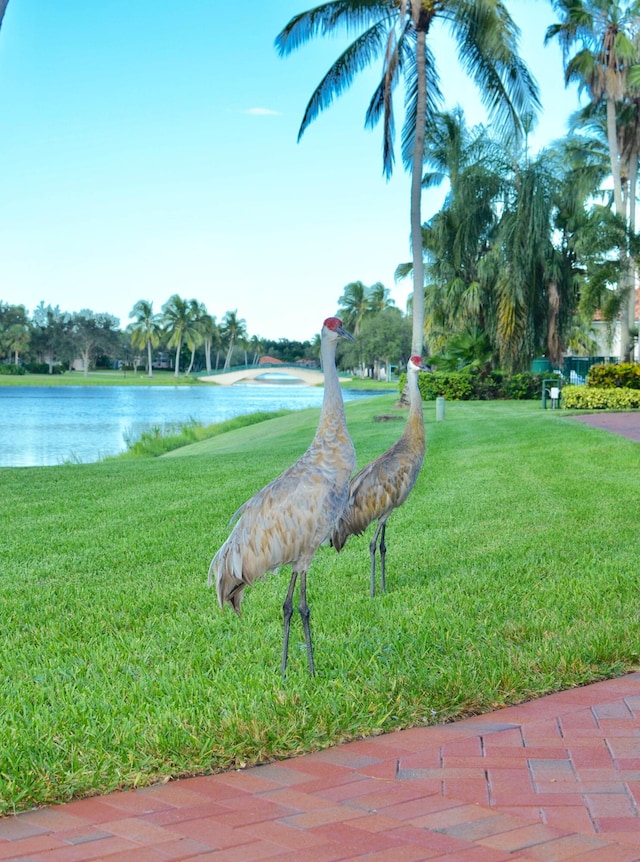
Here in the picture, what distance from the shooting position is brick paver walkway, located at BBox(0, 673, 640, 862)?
10.2 ft

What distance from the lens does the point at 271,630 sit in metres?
5.62

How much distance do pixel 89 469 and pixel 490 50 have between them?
16257 millimetres

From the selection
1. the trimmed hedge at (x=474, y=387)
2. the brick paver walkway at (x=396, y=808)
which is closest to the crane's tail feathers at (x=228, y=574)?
the brick paver walkway at (x=396, y=808)

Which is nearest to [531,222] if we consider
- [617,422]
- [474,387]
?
[474,387]

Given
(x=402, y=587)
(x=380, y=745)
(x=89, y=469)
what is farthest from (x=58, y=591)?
(x=89, y=469)

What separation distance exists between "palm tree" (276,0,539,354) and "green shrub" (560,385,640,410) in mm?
4515

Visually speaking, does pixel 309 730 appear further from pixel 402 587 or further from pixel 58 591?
pixel 58 591

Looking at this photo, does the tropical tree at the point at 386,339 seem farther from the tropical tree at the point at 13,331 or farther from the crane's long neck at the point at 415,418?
the crane's long neck at the point at 415,418

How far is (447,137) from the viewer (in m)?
36.0

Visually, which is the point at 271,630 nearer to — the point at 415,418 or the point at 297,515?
the point at 297,515

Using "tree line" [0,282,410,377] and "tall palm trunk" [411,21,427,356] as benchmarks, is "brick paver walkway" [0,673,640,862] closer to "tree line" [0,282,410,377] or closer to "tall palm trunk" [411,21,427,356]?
"tall palm trunk" [411,21,427,356]

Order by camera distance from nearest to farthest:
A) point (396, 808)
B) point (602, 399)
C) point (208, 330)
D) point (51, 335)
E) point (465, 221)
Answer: point (396, 808)
point (602, 399)
point (465, 221)
point (51, 335)
point (208, 330)

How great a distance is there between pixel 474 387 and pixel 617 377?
7.56 metres

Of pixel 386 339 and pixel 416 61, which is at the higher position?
pixel 416 61
